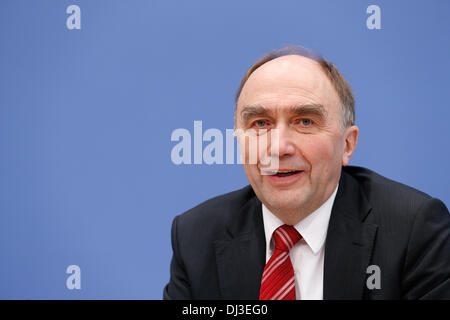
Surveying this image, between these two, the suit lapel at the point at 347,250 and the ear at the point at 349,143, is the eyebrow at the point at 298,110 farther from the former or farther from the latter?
the suit lapel at the point at 347,250

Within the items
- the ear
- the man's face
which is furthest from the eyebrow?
the ear

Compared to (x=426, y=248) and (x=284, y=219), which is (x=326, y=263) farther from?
(x=426, y=248)

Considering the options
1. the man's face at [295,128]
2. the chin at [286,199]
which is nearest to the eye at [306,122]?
the man's face at [295,128]

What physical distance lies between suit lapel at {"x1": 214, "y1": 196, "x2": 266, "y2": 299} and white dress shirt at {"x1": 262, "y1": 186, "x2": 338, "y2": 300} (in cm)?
4

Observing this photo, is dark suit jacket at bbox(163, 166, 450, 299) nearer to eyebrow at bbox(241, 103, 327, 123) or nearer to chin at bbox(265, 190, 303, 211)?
chin at bbox(265, 190, 303, 211)

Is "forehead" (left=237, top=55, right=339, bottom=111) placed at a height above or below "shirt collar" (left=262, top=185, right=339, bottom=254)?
above

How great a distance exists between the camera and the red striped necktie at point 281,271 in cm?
158

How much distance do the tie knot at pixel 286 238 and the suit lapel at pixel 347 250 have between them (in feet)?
0.35

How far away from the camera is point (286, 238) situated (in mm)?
1644

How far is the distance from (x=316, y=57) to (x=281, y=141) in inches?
14.3

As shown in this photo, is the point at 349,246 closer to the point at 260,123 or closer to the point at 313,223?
the point at 313,223

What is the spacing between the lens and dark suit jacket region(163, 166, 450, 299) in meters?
1.55
